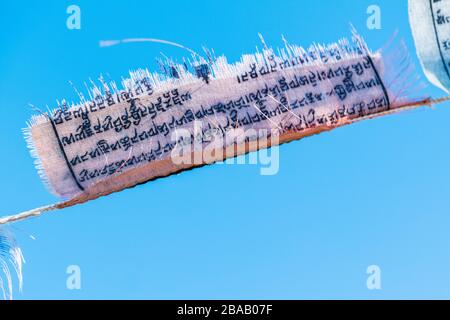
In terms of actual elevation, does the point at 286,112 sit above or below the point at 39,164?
above

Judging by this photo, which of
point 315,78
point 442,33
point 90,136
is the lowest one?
point 90,136

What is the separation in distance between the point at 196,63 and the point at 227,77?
0.65ft

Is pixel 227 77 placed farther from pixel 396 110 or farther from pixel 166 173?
pixel 396 110

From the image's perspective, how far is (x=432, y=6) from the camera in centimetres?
370

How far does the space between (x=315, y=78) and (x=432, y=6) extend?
0.87 meters

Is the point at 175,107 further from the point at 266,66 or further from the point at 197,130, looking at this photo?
the point at 266,66

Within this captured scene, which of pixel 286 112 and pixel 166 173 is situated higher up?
pixel 286 112

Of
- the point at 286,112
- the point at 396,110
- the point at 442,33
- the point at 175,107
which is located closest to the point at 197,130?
the point at 175,107

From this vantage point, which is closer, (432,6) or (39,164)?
(39,164)

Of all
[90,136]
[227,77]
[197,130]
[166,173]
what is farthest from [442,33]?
[90,136]

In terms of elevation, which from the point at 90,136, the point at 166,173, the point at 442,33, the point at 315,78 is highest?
the point at 442,33

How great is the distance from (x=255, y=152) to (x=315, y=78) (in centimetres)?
57

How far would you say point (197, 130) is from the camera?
3.52 m

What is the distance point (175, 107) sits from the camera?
3.54 meters
